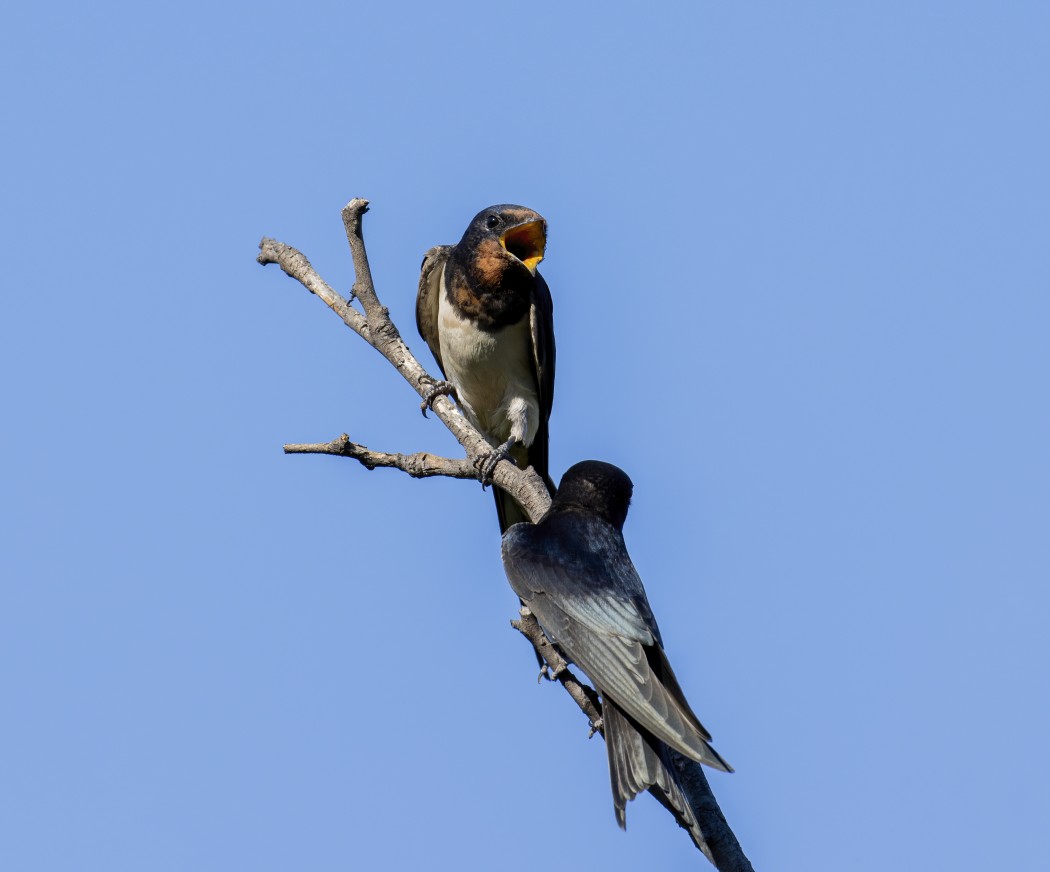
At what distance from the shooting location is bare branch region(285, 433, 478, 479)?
6102mm

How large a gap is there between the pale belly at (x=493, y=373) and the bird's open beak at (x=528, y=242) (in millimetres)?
502

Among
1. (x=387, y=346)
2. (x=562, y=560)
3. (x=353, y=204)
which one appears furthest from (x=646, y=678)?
(x=353, y=204)

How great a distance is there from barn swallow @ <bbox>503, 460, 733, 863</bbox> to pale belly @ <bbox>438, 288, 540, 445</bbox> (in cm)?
208

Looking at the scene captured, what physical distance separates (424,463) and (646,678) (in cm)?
162

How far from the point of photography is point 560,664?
526cm

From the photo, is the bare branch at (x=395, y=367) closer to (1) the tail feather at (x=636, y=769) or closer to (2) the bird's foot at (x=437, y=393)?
(2) the bird's foot at (x=437, y=393)

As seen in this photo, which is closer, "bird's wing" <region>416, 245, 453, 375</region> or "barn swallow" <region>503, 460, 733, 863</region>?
"barn swallow" <region>503, 460, 733, 863</region>

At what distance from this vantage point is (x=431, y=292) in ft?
29.9

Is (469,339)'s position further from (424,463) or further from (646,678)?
(646,678)

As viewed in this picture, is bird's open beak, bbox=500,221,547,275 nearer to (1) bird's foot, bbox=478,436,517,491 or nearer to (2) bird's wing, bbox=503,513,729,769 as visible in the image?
(1) bird's foot, bbox=478,436,517,491

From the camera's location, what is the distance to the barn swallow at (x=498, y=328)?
27.4 ft

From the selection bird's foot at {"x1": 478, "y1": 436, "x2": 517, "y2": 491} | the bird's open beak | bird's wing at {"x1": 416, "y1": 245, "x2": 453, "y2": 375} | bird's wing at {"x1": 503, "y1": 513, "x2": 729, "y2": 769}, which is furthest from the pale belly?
bird's wing at {"x1": 503, "y1": 513, "x2": 729, "y2": 769}

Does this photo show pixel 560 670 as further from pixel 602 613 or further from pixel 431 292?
pixel 431 292

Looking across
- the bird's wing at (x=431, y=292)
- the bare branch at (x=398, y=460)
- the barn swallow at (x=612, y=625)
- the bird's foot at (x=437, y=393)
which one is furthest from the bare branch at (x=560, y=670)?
the bird's wing at (x=431, y=292)
